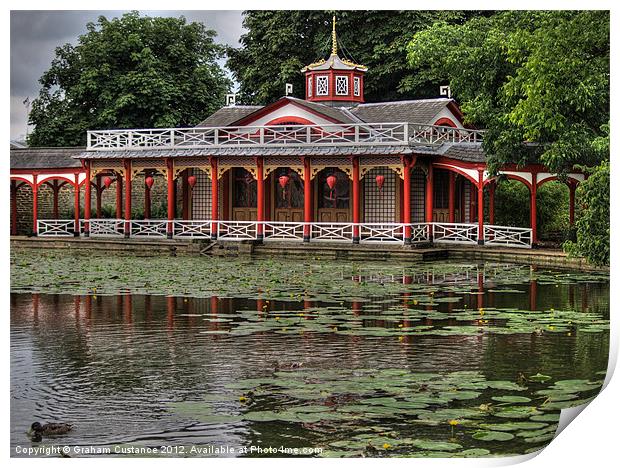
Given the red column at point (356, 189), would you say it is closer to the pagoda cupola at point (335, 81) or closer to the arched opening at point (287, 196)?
the arched opening at point (287, 196)

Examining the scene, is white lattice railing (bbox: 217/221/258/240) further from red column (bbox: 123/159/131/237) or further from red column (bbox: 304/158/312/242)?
red column (bbox: 123/159/131/237)

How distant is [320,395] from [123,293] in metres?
8.70

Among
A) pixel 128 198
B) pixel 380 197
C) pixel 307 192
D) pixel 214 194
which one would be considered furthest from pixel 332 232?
pixel 128 198

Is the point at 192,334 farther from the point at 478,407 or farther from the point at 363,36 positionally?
the point at 363,36

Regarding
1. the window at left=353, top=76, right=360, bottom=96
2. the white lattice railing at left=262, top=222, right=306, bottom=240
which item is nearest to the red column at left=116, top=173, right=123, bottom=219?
the white lattice railing at left=262, top=222, right=306, bottom=240

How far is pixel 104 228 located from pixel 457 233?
36.4 feet

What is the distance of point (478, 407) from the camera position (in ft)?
31.1

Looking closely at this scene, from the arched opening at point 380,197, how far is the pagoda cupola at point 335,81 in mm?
3014

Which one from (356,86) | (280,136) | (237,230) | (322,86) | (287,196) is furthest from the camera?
(322,86)

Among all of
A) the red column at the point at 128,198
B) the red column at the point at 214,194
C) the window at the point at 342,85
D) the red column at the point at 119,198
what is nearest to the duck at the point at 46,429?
the red column at the point at 214,194

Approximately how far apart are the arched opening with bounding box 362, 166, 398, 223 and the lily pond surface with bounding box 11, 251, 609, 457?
31.7 feet

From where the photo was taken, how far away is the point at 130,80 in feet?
94.7

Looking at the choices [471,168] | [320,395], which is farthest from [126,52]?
[320,395]

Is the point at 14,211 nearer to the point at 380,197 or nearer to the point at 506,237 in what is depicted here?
the point at 380,197
